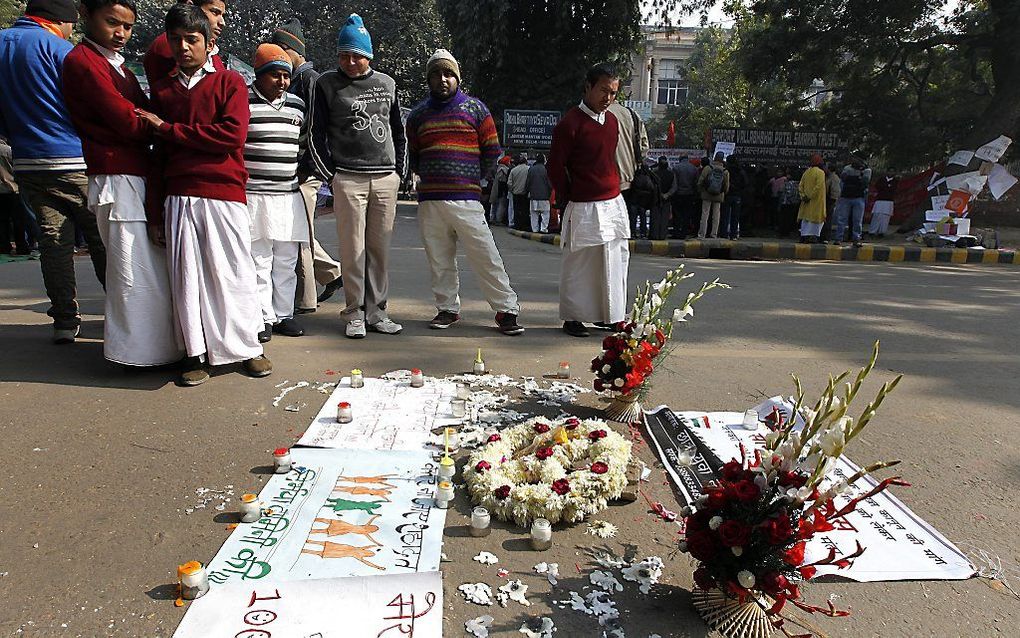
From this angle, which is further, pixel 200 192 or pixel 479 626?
pixel 200 192

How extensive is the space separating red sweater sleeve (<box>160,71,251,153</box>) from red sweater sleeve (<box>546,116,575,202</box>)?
2.13 m

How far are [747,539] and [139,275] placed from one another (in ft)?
10.7

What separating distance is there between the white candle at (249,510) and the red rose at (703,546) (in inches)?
57.7

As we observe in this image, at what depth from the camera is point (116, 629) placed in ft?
6.25

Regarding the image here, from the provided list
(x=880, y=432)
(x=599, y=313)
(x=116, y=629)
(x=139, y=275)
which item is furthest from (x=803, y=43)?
(x=116, y=629)

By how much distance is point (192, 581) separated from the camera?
6.56 ft

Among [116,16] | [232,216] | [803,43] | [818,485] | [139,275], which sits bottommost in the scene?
[818,485]

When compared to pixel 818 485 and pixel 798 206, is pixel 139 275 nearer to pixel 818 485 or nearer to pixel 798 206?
pixel 818 485

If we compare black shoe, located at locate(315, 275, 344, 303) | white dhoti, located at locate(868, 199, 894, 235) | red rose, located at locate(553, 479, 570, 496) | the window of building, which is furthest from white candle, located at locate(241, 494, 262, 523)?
the window of building

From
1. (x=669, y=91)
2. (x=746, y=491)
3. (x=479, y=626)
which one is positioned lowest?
(x=479, y=626)

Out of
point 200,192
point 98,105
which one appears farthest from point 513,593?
point 98,105

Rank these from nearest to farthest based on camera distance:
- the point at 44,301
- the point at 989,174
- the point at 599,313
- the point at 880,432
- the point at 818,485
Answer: the point at 818,485, the point at 880,432, the point at 599,313, the point at 44,301, the point at 989,174

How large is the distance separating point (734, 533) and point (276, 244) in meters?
3.72

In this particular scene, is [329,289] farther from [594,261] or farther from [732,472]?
[732,472]
